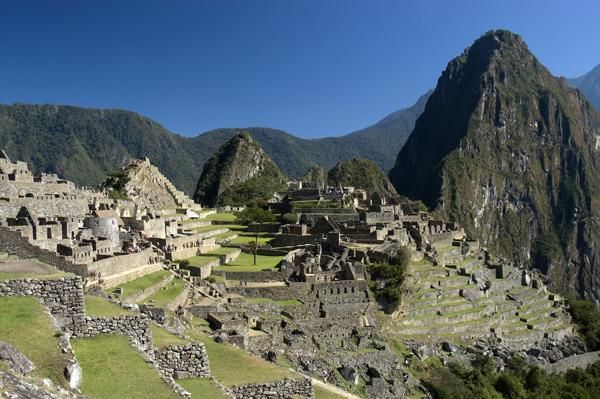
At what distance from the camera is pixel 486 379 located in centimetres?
3281

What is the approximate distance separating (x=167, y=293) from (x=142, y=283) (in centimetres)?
109

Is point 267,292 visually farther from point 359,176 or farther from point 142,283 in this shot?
point 359,176

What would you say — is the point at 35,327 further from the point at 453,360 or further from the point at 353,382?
the point at 453,360

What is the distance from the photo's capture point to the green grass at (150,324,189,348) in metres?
10.1

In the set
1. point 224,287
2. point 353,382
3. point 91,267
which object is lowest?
point 353,382

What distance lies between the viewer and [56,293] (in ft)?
30.5

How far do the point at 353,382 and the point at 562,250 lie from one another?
192 m

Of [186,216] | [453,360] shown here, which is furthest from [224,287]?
[186,216]

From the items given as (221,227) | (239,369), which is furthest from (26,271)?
(221,227)

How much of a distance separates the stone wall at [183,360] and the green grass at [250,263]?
2050 cm

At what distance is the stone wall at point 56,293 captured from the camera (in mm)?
9172

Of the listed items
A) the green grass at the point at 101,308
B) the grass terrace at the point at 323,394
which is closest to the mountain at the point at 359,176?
the grass terrace at the point at 323,394

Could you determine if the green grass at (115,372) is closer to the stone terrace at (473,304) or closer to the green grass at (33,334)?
the green grass at (33,334)

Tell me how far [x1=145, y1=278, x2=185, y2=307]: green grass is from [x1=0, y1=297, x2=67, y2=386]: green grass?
1146cm
